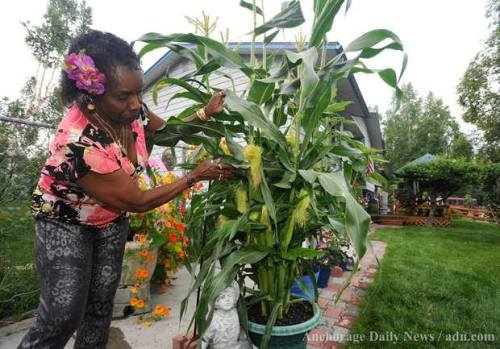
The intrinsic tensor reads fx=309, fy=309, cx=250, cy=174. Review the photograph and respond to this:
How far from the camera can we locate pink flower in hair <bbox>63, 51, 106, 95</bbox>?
1.15 metres

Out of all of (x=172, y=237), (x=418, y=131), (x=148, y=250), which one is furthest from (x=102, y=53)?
(x=418, y=131)

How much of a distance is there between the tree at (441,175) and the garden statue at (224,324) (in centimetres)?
1217

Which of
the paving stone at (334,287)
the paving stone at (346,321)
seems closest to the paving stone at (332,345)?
the paving stone at (346,321)

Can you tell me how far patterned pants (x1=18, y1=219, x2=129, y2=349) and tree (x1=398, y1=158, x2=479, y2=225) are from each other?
12.6 metres

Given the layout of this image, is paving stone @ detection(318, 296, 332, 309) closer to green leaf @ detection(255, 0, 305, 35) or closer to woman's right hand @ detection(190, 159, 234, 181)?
woman's right hand @ detection(190, 159, 234, 181)

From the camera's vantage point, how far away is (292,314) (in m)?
1.75

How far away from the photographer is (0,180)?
89.6 inches

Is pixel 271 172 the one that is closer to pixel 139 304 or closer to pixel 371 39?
pixel 371 39

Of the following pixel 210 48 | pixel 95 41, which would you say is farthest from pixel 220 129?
pixel 95 41

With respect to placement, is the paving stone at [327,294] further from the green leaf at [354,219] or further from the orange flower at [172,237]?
the green leaf at [354,219]

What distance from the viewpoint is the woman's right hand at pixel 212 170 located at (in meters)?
1.35

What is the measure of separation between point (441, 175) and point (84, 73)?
42.6ft

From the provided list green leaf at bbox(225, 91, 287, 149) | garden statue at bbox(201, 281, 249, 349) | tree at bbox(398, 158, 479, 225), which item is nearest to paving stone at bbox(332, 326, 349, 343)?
garden statue at bbox(201, 281, 249, 349)

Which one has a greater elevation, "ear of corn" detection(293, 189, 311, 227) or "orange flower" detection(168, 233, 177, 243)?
"ear of corn" detection(293, 189, 311, 227)
